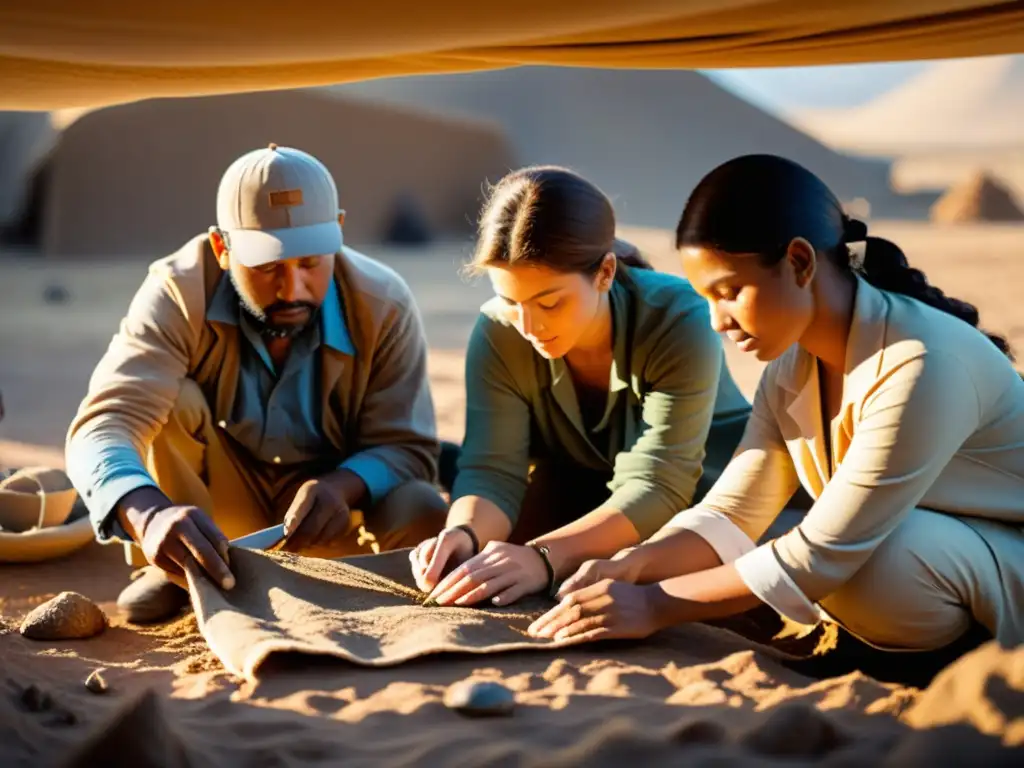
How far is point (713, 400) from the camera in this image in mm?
3027

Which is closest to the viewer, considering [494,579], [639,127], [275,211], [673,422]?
[494,579]

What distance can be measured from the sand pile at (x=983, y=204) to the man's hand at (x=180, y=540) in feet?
53.4

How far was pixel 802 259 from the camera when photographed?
2.22 metres

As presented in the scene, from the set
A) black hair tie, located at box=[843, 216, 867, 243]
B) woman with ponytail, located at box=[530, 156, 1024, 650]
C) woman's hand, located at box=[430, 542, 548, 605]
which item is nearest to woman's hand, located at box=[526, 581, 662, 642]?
woman with ponytail, located at box=[530, 156, 1024, 650]

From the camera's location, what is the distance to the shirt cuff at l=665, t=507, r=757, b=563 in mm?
A: 2574

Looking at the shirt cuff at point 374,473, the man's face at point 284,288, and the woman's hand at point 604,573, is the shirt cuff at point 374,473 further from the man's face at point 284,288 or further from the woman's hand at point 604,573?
the woman's hand at point 604,573

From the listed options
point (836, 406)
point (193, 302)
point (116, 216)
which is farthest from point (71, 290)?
point (836, 406)

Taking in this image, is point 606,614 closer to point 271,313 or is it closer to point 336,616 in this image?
point 336,616

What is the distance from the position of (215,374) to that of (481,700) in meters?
1.58

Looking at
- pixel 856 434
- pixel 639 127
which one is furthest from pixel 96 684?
pixel 639 127

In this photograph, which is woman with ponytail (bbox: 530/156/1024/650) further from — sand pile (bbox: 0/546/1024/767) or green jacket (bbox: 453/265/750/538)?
green jacket (bbox: 453/265/750/538)

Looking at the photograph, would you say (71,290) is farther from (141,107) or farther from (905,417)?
(905,417)

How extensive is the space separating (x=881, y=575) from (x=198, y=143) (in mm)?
11134

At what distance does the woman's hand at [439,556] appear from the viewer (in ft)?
8.94
